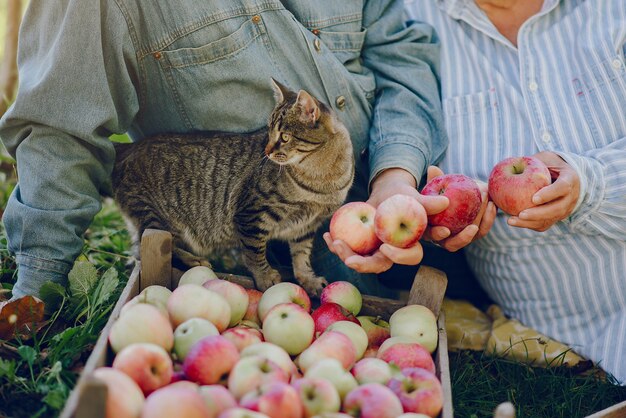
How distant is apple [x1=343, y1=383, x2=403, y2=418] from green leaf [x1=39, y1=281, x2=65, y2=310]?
1176mm

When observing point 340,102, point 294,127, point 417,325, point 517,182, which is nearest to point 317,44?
point 340,102

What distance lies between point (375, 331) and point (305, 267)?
24.0 inches

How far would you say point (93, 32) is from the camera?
2.12 meters

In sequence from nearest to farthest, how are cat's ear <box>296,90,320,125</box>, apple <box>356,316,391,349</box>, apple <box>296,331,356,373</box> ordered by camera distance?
apple <box>296,331,356,373</box> → apple <box>356,316,391,349</box> → cat's ear <box>296,90,320,125</box>

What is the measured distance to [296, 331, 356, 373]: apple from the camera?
1681 millimetres

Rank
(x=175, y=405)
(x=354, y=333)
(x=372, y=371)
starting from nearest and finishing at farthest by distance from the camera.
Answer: (x=175, y=405) < (x=372, y=371) < (x=354, y=333)

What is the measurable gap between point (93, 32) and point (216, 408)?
1.35m

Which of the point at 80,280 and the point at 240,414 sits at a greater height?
the point at 240,414

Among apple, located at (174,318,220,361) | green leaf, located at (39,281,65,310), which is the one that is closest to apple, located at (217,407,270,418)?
apple, located at (174,318,220,361)

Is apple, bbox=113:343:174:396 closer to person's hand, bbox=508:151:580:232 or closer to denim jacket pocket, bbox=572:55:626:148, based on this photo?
person's hand, bbox=508:151:580:232

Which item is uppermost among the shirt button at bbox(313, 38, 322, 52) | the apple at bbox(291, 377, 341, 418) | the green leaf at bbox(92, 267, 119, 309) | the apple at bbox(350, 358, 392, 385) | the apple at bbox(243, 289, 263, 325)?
the shirt button at bbox(313, 38, 322, 52)

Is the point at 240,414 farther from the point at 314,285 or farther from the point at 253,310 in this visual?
the point at 314,285

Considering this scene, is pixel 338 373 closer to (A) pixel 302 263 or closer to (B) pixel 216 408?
(B) pixel 216 408

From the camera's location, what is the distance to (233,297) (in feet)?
6.38
